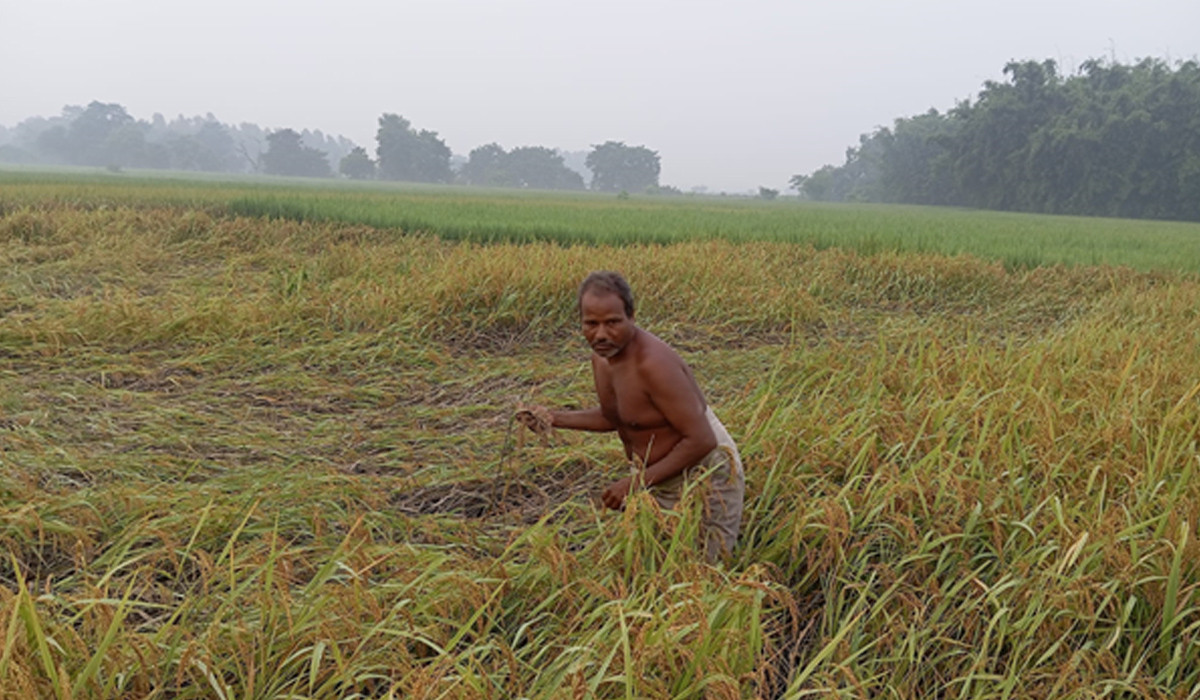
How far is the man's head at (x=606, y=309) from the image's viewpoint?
1.94 m

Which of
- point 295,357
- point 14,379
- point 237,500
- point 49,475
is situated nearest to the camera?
point 237,500

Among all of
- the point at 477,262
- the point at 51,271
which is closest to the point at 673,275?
the point at 477,262

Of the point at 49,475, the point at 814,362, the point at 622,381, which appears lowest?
the point at 49,475

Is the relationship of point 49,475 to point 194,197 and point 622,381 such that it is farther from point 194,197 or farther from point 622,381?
point 194,197

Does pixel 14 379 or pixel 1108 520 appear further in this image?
pixel 14 379

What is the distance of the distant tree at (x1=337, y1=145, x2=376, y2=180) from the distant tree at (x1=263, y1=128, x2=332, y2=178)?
438 centimetres

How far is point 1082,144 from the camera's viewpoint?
114ft

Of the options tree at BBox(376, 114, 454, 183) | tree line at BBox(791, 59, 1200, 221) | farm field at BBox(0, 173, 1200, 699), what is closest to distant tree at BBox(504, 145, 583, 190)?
tree at BBox(376, 114, 454, 183)

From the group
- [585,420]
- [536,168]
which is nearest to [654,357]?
[585,420]

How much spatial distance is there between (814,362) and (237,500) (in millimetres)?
2615

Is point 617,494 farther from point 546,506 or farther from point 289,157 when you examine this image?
point 289,157

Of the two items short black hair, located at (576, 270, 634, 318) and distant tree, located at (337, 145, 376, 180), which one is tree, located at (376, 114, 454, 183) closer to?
distant tree, located at (337, 145, 376, 180)

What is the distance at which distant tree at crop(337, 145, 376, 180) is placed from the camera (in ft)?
273

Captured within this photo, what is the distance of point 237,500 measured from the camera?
7.79ft
